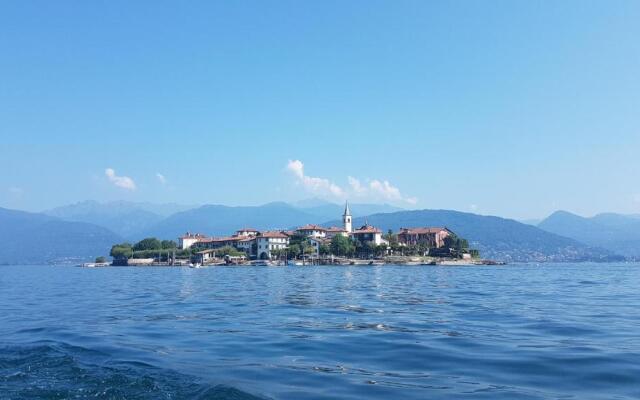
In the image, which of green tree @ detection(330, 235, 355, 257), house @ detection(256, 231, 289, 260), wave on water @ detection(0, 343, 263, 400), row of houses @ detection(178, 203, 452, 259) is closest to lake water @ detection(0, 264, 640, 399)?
wave on water @ detection(0, 343, 263, 400)

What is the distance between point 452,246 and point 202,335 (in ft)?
469

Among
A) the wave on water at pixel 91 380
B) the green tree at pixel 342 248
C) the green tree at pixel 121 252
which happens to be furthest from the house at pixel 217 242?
the wave on water at pixel 91 380

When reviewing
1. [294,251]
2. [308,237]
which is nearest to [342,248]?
[294,251]

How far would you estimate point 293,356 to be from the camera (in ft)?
38.5

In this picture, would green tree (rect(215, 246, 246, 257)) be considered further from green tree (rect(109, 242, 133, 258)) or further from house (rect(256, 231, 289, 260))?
green tree (rect(109, 242, 133, 258))

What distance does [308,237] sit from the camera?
154375 millimetres

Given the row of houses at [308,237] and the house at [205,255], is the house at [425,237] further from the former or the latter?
the house at [205,255]

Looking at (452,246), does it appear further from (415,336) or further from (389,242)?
(415,336)

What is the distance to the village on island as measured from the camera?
139250 millimetres

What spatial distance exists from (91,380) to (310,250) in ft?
440

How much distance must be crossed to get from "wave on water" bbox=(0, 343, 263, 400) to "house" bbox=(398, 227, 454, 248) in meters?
153

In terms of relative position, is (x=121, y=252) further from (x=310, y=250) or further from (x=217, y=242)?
(x=310, y=250)

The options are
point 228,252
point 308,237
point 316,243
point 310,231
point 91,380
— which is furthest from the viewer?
point 310,231

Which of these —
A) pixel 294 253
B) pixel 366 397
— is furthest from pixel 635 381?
pixel 294 253
